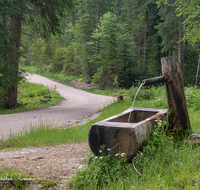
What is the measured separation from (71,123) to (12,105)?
5.60 meters

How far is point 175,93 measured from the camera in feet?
13.5

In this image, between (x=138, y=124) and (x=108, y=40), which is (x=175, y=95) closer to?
(x=138, y=124)

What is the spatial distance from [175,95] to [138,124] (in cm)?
143

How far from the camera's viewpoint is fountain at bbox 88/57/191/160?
3.00m

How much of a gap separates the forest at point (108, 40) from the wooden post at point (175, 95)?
7.32m

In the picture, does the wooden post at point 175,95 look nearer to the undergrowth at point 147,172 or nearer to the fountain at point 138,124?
the fountain at point 138,124

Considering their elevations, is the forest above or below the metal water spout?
above

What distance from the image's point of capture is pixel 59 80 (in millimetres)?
28094

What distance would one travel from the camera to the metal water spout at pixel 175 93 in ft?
13.4

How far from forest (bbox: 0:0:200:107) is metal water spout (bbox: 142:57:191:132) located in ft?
24.0

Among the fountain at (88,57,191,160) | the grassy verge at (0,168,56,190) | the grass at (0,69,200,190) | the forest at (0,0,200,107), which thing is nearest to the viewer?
the grass at (0,69,200,190)

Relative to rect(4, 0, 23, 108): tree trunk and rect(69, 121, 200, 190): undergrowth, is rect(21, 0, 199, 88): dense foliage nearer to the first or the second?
rect(4, 0, 23, 108): tree trunk

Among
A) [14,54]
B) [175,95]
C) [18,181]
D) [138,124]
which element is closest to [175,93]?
[175,95]

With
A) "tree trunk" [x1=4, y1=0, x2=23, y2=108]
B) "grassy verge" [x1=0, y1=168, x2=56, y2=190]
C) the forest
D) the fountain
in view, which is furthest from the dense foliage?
"grassy verge" [x1=0, y1=168, x2=56, y2=190]
